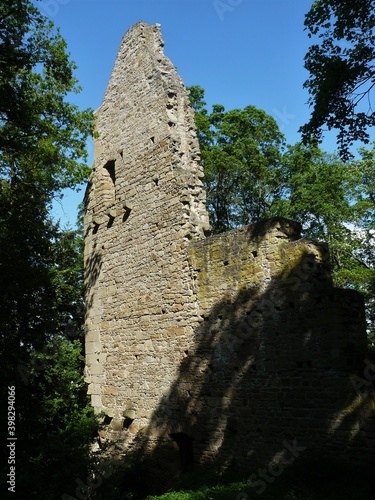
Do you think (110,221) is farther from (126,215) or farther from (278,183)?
(278,183)

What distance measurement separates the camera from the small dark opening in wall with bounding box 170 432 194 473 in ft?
28.2

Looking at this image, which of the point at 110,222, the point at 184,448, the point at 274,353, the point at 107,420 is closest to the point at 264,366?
the point at 274,353

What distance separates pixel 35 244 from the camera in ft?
38.0

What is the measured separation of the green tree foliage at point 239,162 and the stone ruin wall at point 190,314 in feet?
38.3

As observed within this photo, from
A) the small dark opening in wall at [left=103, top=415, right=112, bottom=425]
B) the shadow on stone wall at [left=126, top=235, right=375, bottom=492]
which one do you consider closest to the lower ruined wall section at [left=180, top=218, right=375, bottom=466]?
the shadow on stone wall at [left=126, top=235, right=375, bottom=492]

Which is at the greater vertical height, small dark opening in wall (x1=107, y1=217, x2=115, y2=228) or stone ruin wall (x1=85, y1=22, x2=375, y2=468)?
small dark opening in wall (x1=107, y1=217, x2=115, y2=228)

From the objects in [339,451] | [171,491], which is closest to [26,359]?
[171,491]

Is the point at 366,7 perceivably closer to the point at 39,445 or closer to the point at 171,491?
the point at 171,491

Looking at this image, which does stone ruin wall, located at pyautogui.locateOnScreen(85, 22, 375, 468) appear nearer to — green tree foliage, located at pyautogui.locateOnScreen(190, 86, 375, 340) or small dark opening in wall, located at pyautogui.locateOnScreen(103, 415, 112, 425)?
small dark opening in wall, located at pyautogui.locateOnScreen(103, 415, 112, 425)

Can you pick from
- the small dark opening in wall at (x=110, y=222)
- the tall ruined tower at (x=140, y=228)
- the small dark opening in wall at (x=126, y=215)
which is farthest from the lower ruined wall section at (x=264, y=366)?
the small dark opening in wall at (x=110, y=222)

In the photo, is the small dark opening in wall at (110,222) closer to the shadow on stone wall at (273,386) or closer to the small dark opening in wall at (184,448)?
the shadow on stone wall at (273,386)

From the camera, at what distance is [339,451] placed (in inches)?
248

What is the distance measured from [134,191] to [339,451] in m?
7.14

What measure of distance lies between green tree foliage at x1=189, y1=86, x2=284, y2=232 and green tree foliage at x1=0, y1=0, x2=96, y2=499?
39.7 ft
